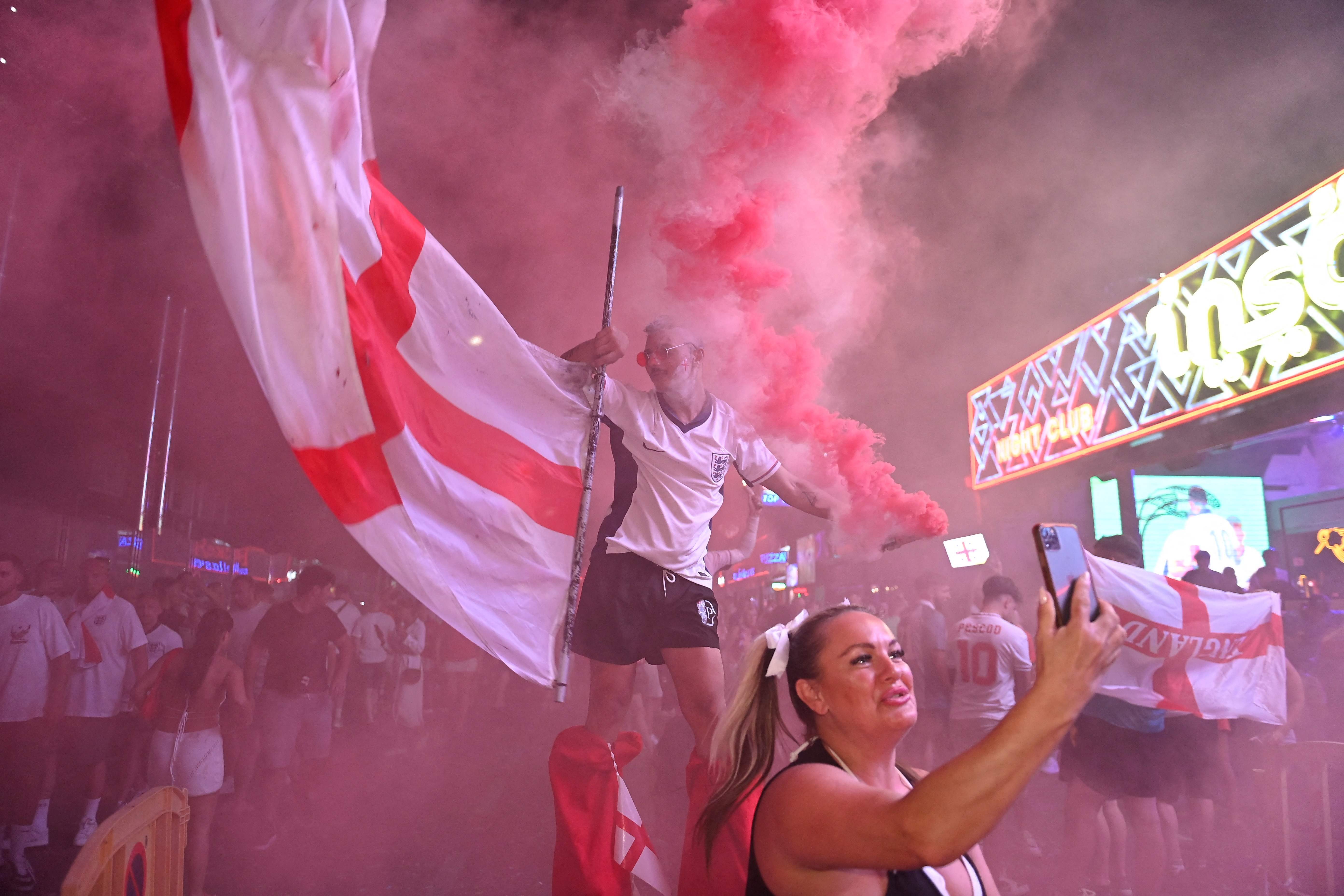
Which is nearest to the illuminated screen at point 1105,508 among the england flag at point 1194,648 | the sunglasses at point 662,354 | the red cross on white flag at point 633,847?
the england flag at point 1194,648

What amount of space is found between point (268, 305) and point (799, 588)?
122 ft

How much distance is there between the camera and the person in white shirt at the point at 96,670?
19.2ft

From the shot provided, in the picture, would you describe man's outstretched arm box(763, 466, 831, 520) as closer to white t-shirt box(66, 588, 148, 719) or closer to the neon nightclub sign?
white t-shirt box(66, 588, 148, 719)

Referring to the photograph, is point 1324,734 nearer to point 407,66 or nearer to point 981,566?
point 981,566

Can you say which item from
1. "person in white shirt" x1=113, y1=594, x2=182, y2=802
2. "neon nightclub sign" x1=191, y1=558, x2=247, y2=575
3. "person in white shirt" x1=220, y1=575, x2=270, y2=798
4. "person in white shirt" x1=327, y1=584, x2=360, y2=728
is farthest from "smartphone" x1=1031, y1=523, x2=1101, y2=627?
"neon nightclub sign" x1=191, y1=558, x2=247, y2=575

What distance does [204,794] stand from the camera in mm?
4594

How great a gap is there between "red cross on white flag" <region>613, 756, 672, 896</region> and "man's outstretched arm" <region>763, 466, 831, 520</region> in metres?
1.34

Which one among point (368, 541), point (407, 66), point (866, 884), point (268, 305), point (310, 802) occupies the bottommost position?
point (310, 802)

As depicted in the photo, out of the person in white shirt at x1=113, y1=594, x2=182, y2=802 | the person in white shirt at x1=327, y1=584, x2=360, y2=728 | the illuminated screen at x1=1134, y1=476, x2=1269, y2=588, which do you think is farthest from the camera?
the illuminated screen at x1=1134, y1=476, x2=1269, y2=588

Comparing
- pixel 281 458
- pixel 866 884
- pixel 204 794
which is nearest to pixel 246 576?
pixel 204 794

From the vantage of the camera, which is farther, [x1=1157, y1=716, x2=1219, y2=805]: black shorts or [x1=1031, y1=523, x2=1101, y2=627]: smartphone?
[x1=1157, y1=716, x2=1219, y2=805]: black shorts

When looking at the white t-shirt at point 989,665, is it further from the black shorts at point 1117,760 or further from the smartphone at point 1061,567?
the smartphone at point 1061,567

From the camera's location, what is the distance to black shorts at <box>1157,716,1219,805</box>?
4.77m

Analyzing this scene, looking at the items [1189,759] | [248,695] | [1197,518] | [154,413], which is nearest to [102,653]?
[248,695]
